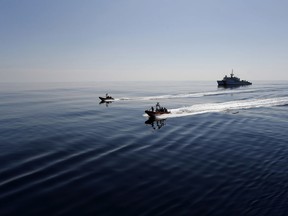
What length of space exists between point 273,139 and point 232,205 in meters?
24.9

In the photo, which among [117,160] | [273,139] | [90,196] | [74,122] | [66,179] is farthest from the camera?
[74,122]

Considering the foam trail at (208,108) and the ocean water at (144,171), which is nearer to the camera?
the ocean water at (144,171)

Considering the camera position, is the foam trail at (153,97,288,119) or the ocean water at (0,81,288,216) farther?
the foam trail at (153,97,288,119)

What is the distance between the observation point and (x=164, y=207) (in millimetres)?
18500

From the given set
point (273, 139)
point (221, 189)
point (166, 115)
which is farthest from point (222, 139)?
point (166, 115)

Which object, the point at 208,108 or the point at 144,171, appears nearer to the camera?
the point at 144,171

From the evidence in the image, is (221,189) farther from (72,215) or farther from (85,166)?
(85,166)

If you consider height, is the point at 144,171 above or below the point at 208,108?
below

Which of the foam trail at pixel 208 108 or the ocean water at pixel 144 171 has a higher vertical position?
the foam trail at pixel 208 108

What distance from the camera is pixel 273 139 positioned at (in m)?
38.8

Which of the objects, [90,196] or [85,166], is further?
[85,166]

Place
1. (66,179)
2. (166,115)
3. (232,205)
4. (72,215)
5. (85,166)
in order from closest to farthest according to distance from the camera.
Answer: (72,215), (232,205), (66,179), (85,166), (166,115)

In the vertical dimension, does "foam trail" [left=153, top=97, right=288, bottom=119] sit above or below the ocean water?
above

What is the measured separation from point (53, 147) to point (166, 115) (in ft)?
118
